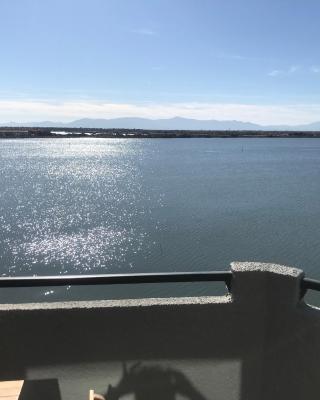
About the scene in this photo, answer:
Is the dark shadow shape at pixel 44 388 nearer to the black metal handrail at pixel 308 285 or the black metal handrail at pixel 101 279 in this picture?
the black metal handrail at pixel 101 279

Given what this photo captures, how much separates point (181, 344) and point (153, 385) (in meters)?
0.34

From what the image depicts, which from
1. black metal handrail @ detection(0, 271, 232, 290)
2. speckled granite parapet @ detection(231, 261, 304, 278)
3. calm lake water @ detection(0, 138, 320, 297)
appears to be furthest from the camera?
calm lake water @ detection(0, 138, 320, 297)

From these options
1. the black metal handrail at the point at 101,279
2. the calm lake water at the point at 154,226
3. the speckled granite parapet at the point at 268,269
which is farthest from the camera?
the calm lake water at the point at 154,226

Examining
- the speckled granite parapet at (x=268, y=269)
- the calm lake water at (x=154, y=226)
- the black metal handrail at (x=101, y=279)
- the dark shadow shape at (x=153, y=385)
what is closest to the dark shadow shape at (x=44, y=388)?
the dark shadow shape at (x=153, y=385)

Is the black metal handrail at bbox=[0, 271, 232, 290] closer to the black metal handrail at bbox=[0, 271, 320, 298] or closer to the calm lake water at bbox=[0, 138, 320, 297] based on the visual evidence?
the black metal handrail at bbox=[0, 271, 320, 298]

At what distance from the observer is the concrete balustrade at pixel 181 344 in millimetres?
3074

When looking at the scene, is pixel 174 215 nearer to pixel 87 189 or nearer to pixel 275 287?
pixel 87 189

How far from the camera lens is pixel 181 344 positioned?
319 centimetres

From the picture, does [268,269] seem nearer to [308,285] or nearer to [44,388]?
[308,285]

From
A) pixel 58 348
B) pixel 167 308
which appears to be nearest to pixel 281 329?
pixel 167 308

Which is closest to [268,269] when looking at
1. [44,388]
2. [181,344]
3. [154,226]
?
[181,344]

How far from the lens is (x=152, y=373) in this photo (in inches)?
125

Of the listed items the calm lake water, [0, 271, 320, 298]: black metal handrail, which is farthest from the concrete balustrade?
the calm lake water

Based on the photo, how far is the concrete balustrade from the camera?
3074 mm
